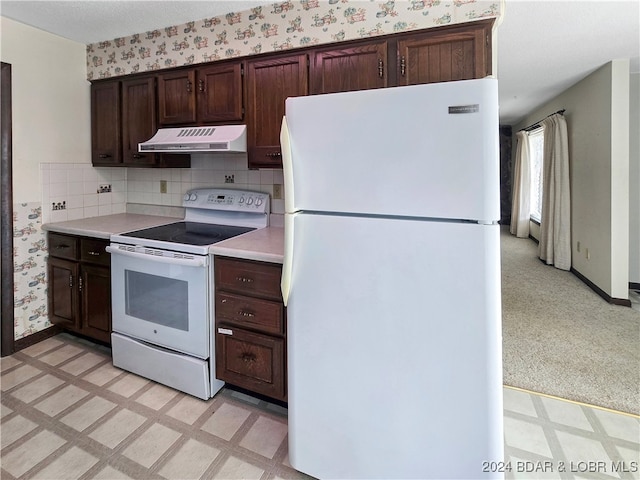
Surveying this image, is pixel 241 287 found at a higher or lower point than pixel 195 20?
lower

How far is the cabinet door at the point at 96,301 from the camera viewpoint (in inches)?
94.5

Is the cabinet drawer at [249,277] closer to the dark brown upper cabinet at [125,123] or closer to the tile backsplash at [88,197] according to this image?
the tile backsplash at [88,197]

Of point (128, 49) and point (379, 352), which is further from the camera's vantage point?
point (128, 49)

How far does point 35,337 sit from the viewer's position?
2.66m

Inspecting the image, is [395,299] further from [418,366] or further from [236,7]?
[236,7]

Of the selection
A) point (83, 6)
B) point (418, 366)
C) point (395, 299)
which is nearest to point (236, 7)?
point (83, 6)

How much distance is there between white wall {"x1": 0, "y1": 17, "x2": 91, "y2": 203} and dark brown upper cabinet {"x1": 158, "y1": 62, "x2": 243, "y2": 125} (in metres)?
0.83

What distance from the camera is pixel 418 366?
1.22m

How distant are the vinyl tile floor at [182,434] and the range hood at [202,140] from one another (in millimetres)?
1479

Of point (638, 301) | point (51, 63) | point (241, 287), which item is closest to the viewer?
point (241, 287)

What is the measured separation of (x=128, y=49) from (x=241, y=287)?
7.00ft

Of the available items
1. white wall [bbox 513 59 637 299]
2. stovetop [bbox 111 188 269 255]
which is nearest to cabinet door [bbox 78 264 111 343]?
stovetop [bbox 111 188 269 255]

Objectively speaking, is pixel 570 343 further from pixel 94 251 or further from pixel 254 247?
pixel 94 251

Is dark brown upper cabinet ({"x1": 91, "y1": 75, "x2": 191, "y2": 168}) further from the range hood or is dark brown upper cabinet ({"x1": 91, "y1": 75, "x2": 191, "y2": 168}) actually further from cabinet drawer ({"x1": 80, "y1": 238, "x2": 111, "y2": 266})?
cabinet drawer ({"x1": 80, "y1": 238, "x2": 111, "y2": 266})
